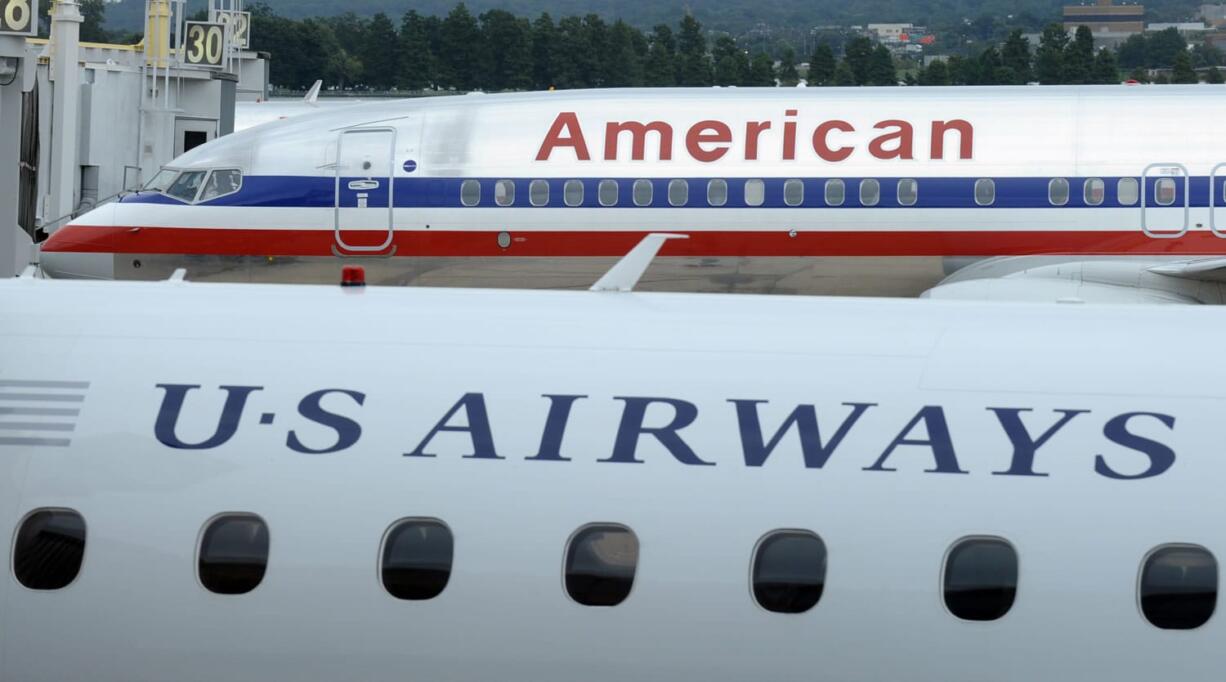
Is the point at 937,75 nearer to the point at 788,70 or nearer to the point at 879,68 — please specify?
the point at 879,68

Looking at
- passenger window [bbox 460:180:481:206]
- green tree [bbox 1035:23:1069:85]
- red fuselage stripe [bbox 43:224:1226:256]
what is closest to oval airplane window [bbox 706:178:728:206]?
red fuselage stripe [bbox 43:224:1226:256]

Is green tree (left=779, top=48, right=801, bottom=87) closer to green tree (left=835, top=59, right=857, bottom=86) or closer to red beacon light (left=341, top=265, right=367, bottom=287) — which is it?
green tree (left=835, top=59, right=857, bottom=86)

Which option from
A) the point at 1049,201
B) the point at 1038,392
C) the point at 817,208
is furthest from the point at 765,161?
Result: the point at 1038,392

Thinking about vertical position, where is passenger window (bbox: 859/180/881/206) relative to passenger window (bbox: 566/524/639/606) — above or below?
above

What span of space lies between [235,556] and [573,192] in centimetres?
1430

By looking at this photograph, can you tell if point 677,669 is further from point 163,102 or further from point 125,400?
point 163,102

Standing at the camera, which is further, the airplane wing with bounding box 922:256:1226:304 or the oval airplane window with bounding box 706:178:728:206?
the oval airplane window with bounding box 706:178:728:206

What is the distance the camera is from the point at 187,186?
22312 mm

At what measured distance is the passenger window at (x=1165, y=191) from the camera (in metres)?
20.2

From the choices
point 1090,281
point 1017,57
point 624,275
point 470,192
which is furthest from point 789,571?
point 1017,57

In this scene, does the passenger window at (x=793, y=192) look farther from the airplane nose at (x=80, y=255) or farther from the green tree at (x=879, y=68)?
the green tree at (x=879, y=68)

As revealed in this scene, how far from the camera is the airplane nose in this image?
72.5 ft

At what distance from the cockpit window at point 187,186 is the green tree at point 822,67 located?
116110 millimetres

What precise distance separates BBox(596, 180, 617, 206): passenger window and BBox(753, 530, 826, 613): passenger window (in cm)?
1446
